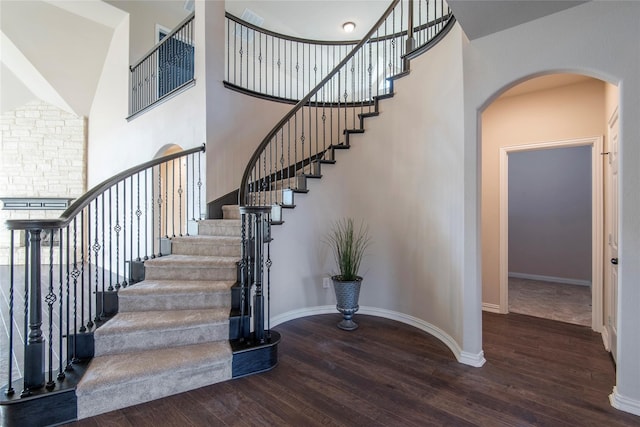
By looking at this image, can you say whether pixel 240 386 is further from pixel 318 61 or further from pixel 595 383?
pixel 318 61

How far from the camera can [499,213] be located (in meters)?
3.76

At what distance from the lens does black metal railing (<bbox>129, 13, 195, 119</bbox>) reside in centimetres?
507

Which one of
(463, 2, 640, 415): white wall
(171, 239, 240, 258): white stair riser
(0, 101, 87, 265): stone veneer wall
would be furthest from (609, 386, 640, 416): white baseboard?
(0, 101, 87, 265): stone veneer wall

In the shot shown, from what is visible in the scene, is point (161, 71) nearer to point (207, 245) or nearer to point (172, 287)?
point (207, 245)

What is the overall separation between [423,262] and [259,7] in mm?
5873

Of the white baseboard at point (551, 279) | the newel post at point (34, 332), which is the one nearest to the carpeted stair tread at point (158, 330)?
the newel post at point (34, 332)

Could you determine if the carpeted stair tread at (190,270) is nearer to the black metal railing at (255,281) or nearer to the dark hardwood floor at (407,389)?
the black metal railing at (255,281)

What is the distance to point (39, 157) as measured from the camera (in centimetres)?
704

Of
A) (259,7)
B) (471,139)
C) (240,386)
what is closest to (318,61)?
(259,7)

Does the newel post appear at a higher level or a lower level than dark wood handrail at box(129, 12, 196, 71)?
lower

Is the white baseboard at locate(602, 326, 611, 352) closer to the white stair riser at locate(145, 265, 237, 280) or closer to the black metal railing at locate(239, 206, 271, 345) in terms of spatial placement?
the black metal railing at locate(239, 206, 271, 345)

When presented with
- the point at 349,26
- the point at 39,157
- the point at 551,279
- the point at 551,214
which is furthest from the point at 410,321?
the point at 39,157

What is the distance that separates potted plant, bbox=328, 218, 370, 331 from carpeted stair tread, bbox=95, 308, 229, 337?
3.87 ft

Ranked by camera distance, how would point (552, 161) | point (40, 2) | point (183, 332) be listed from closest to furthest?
point (183, 332), point (552, 161), point (40, 2)
